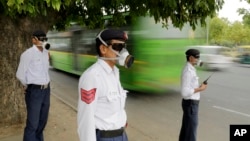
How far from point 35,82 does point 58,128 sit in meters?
1.77

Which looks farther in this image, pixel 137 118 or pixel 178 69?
pixel 178 69

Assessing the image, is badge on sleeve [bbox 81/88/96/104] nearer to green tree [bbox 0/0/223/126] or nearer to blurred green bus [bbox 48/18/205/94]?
green tree [bbox 0/0/223/126]

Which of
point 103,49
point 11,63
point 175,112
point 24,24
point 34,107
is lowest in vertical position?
point 175,112

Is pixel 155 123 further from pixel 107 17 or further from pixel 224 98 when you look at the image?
pixel 224 98

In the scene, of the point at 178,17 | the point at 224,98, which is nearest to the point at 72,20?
the point at 178,17

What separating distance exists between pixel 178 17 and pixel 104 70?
3790mm

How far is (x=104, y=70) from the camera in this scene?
98.3 inches

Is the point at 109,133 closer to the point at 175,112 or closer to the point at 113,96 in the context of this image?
the point at 113,96

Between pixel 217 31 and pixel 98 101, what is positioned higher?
pixel 98 101

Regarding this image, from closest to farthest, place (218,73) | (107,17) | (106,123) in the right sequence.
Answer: (106,123) → (107,17) → (218,73)

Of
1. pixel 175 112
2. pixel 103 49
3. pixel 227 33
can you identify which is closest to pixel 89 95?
pixel 103 49

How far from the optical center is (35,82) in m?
4.85

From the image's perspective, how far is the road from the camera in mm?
6266

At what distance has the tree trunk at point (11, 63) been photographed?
628 cm
